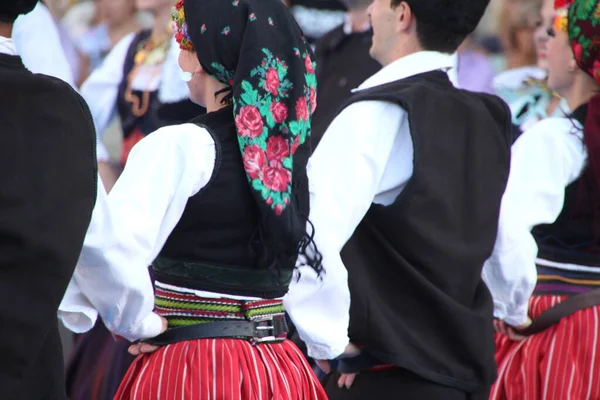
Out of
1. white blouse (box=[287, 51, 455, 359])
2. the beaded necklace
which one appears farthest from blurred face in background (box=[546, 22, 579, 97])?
the beaded necklace

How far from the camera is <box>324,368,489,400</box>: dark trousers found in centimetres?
311

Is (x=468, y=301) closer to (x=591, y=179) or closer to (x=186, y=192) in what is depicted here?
(x=591, y=179)

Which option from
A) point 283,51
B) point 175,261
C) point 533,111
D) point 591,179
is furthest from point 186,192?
point 533,111

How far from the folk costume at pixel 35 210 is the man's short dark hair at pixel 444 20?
1373 mm

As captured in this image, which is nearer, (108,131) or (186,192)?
(186,192)

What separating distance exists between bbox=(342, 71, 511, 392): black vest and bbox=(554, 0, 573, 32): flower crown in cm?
74

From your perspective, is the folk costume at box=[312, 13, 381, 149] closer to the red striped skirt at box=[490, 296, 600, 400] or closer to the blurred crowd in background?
the blurred crowd in background

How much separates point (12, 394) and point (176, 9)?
1034 mm

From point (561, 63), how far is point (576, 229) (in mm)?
622

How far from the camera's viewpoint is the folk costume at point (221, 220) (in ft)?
7.87

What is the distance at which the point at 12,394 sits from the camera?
2125mm

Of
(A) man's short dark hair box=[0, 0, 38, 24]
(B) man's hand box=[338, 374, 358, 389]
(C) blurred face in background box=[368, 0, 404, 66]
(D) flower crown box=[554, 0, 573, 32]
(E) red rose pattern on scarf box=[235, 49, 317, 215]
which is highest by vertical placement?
(A) man's short dark hair box=[0, 0, 38, 24]

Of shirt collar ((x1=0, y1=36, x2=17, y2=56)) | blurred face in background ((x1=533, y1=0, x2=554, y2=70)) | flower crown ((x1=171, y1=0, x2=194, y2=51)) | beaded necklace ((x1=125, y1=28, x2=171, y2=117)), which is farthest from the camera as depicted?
beaded necklace ((x1=125, y1=28, x2=171, y2=117))

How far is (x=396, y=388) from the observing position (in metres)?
3.12
